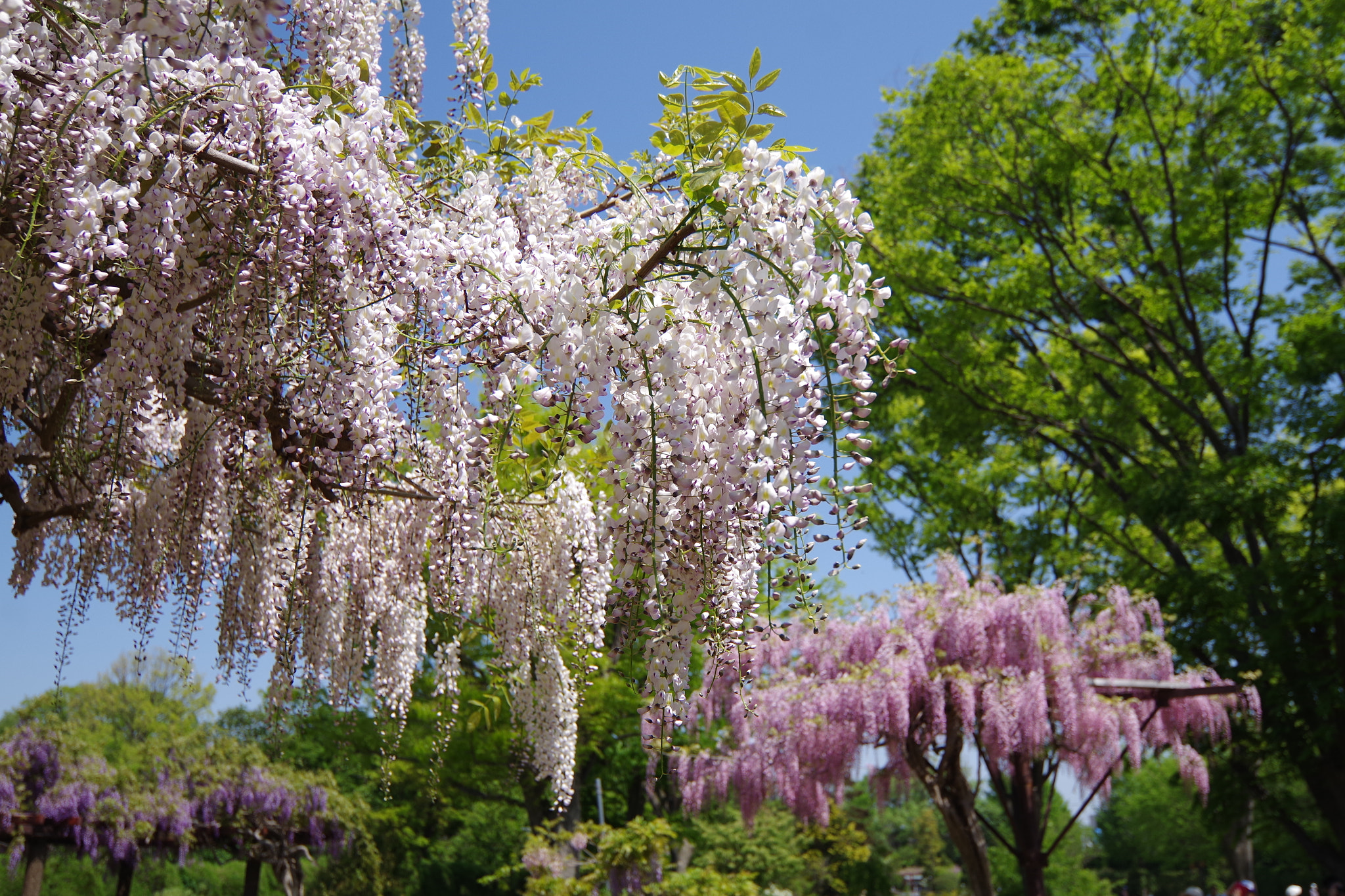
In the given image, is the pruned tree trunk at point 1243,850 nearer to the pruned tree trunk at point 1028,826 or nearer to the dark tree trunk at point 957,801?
the pruned tree trunk at point 1028,826

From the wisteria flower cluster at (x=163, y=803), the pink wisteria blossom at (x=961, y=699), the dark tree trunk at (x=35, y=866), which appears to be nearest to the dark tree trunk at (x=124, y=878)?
the wisteria flower cluster at (x=163, y=803)

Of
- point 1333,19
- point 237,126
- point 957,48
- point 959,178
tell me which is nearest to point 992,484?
point 959,178

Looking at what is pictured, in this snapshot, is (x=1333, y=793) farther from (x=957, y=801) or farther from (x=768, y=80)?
(x=768, y=80)

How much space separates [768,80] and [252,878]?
50.1 feet

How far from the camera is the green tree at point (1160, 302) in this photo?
31.0 ft

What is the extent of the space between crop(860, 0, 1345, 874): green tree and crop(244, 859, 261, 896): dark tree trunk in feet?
35.5

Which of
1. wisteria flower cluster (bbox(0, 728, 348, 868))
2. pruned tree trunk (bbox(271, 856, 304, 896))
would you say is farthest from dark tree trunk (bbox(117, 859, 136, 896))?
pruned tree trunk (bbox(271, 856, 304, 896))

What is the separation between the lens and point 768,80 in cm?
206

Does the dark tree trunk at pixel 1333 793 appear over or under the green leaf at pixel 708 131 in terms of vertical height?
under

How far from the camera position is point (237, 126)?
196 centimetres

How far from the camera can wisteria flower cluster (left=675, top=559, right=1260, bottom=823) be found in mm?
8148

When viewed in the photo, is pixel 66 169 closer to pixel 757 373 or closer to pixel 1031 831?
pixel 757 373

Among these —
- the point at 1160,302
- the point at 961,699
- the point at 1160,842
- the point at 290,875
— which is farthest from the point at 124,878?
the point at 1160,842

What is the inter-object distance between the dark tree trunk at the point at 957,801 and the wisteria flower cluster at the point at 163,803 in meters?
9.39
